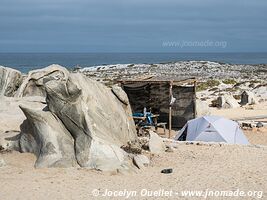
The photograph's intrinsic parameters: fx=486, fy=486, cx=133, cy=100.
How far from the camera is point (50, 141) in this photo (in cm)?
1439

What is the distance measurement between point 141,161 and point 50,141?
2.80 metres

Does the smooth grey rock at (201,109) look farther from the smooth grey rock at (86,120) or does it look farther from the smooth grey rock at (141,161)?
the smooth grey rock at (141,161)

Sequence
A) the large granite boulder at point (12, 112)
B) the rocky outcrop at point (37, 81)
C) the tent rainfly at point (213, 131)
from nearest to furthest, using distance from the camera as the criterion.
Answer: the tent rainfly at point (213, 131) → the large granite boulder at point (12, 112) → the rocky outcrop at point (37, 81)

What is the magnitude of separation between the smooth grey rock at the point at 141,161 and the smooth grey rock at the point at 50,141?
1.86 meters

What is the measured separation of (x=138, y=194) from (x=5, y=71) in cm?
1492

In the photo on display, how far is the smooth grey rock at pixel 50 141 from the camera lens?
14.1 metres

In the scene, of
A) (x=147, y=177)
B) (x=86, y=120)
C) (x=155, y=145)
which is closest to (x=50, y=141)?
(x=86, y=120)

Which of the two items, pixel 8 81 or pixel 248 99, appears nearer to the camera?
pixel 8 81

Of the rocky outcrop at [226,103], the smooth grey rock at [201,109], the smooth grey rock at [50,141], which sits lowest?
the rocky outcrop at [226,103]

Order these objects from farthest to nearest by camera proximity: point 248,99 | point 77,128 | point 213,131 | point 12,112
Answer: point 248,99
point 12,112
point 213,131
point 77,128

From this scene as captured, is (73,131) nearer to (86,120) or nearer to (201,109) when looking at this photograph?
(86,120)

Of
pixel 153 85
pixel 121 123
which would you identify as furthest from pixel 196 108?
pixel 121 123

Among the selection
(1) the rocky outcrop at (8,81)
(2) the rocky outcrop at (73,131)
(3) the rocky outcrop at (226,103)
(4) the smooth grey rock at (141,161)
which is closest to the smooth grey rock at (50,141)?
(2) the rocky outcrop at (73,131)

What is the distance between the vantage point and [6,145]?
53.0ft
